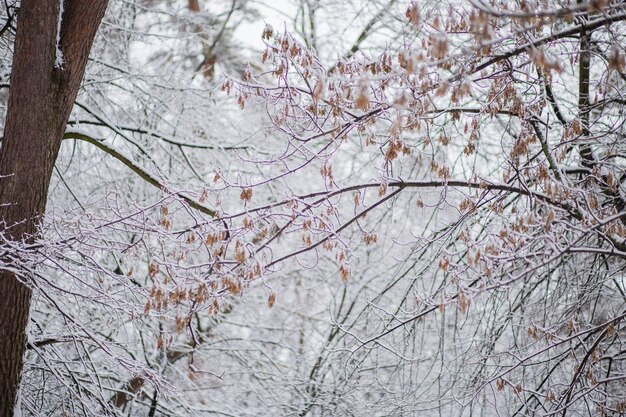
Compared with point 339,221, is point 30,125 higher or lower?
higher

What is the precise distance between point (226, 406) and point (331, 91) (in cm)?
505

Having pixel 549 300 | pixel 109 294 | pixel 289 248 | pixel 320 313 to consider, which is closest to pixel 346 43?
pixel 289 248

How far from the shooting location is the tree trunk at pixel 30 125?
14.6 ft

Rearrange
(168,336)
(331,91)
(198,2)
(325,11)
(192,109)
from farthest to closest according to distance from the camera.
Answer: (198,2) < (325,11) < (192,109) < (168,336) < (331,91)

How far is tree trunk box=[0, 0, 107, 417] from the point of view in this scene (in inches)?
175

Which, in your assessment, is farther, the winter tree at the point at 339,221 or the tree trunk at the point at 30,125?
the tree trunk at the point at 30,125

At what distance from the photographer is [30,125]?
4582 mm

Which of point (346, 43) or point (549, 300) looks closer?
point (549, 300)

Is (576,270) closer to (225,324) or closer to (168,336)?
(168,336)

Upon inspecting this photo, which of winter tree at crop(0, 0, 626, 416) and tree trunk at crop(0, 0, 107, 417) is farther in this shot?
tree trunk at crop(0, 0, 107, 417)

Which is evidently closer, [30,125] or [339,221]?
[30,125]

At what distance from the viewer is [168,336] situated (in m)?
4.58

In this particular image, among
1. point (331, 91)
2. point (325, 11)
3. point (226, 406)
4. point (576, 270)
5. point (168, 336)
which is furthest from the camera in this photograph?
point (325, 11)

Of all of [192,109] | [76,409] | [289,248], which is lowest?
[76,409]
